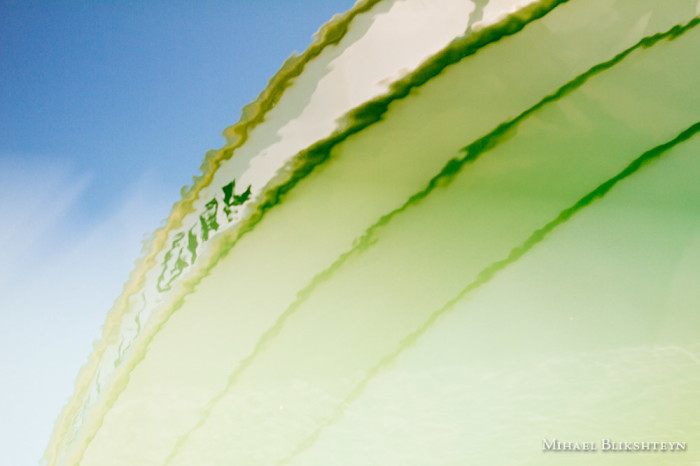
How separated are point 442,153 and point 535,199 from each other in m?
0.12

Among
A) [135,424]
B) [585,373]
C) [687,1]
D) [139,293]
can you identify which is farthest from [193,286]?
[687,1]

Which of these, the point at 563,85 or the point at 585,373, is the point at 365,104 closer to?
the point at 563,85

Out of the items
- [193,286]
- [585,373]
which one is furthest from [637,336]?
[193,286]

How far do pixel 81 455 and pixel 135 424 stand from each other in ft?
0.27

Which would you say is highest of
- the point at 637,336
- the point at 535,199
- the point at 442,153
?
the point at 442,153

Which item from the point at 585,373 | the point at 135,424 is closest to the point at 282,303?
the point at 135,424

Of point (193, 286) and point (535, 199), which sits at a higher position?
point (193, 286)

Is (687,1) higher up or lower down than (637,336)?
higher up

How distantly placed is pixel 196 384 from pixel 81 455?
6.8 inches

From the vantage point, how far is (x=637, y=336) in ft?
1.56

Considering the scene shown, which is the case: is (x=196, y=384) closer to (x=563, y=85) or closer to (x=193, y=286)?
(x=193, y=286)

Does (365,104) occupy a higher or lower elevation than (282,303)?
higher

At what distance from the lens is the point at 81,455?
0.51 m

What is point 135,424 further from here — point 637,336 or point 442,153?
point 637,336
